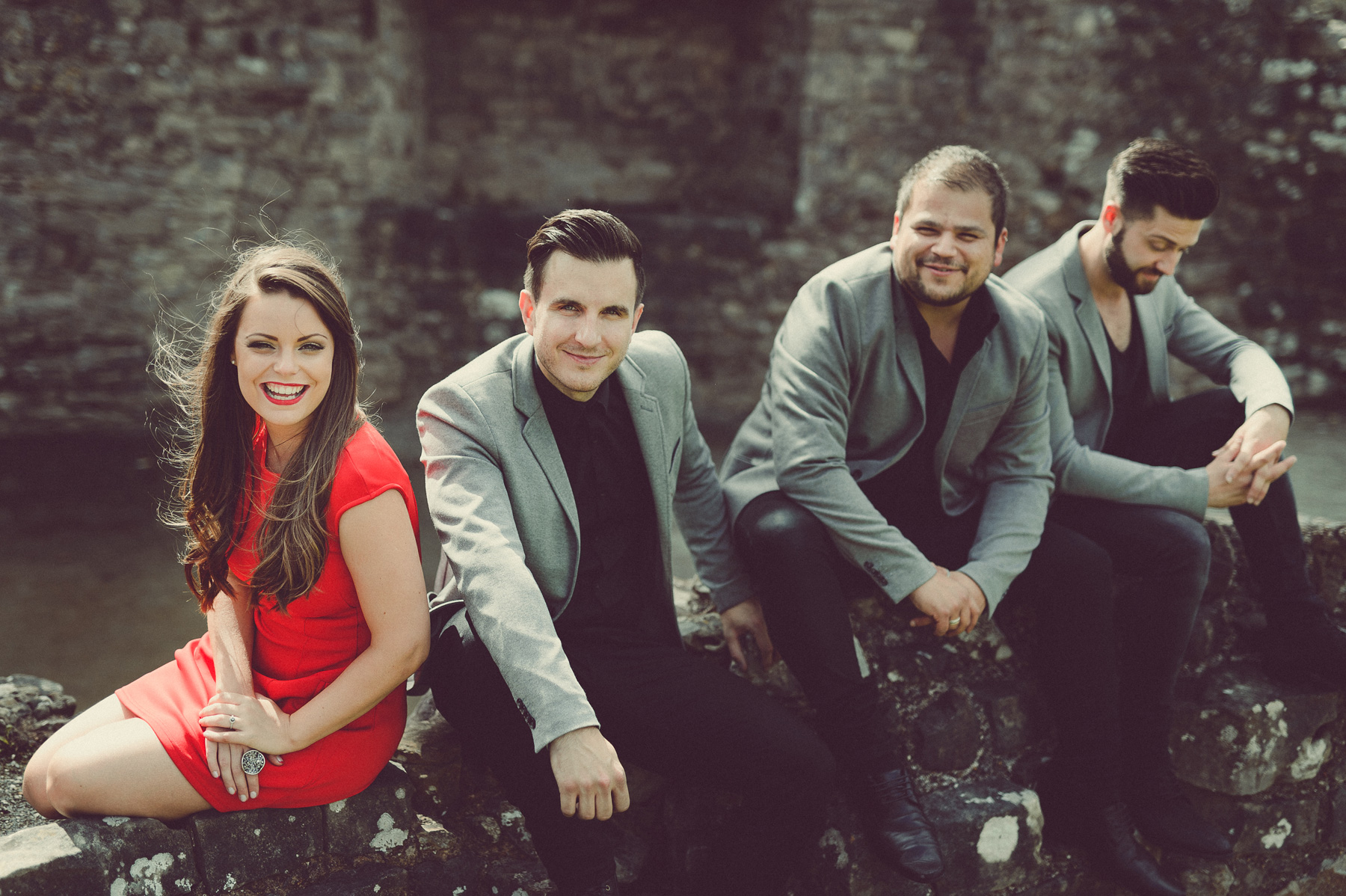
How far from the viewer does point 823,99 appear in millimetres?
5469

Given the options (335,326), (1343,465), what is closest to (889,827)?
(335,326)

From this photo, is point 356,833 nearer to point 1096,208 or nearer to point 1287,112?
point 1096,208

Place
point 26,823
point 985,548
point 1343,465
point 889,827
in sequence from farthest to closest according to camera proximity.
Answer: point 1343,465
point 985,548
point 889,827
point 26,823

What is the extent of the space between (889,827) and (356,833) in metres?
0.95

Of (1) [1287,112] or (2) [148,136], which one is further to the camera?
(1) [1287,112]

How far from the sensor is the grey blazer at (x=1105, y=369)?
86.4 inches

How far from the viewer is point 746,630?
2.02 metres

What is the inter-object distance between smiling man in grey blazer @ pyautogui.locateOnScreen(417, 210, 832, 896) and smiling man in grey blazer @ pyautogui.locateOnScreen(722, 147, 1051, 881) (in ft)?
0.72

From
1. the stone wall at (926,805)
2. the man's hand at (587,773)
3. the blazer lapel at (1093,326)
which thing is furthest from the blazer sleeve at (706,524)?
the blazer lapel at (1093,326)

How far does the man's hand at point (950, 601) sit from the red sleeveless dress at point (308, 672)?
1020 mm

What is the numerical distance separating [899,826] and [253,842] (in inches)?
44.2

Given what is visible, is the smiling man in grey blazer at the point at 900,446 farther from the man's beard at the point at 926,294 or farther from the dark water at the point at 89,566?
the dark water at the point at 89,566

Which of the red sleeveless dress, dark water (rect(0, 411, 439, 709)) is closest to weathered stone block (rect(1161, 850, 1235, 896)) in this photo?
the red sleeveless dress

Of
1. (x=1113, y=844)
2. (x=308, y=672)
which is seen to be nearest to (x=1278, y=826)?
(x=1113, y=844)
